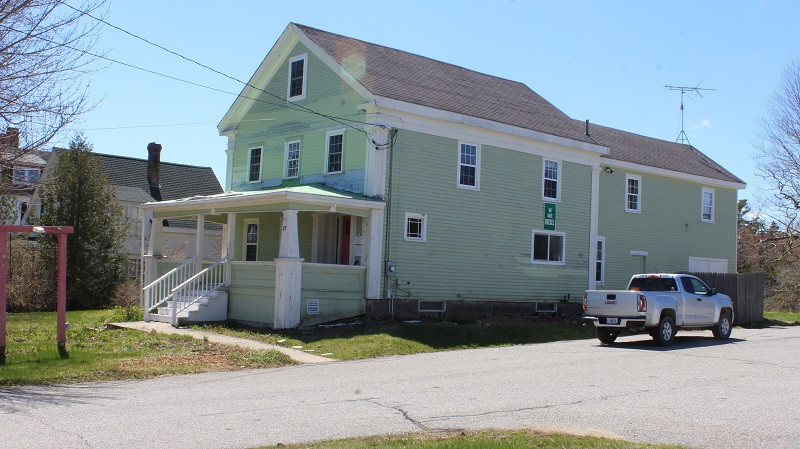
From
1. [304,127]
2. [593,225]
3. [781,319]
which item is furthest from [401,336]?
[781,319]

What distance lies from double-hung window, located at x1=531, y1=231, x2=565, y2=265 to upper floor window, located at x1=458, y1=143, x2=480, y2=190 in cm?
326

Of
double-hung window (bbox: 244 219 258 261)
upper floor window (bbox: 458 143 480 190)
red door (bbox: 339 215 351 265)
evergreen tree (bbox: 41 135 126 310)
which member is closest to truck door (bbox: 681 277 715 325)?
upper floor window (bbox: 458 143 480 190)

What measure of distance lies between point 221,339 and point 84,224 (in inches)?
577

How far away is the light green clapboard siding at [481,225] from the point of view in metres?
22.1

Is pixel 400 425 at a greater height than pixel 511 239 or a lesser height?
lesser

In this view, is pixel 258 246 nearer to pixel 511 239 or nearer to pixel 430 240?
pixel 430 240

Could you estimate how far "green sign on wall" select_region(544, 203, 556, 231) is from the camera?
25797 mm

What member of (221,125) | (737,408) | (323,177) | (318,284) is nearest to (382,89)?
(323,177)

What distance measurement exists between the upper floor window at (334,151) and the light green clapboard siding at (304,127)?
18 centimetres

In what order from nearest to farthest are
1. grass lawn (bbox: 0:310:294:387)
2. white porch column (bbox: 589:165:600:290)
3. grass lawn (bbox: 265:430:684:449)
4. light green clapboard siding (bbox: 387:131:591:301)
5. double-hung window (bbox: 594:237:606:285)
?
grass lawn (bbox: 265:430:684:449) → grass lawn (bbox: 0:310:294:387) → light green clapboard siding (bbox: 387:131:591:301) → white porch column (bbox: 589:165:600:290) → double-hung window (bbox: 594:237:606:285)

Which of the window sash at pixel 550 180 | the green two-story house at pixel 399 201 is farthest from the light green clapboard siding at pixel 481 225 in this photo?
the window sash at pixel 550 180

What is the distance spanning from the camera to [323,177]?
23438mm

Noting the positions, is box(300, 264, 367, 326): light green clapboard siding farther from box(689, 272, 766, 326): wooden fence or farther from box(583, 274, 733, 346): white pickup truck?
box(689, 272, 766, 326): wooden fence

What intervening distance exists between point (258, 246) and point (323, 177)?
4137 mm
